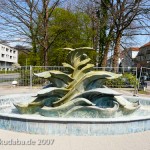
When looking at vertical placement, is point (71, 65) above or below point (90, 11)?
below

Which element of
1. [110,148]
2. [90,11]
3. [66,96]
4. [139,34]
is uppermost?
[90,11]

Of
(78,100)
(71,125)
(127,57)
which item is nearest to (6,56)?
(127,57)

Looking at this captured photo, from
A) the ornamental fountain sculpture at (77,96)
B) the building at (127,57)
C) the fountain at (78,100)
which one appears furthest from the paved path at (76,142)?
the building at (127,57)

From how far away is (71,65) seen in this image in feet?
34.1

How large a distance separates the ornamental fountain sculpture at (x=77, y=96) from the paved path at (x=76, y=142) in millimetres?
1761

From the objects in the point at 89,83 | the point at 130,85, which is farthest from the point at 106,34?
the point at 89,83

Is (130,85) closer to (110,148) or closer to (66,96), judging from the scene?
(66,96)

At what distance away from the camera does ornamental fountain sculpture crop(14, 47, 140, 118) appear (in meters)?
9.34

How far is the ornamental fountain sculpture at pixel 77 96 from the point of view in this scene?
934cm

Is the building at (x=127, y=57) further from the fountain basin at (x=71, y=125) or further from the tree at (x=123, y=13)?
the fountain basin at (x=71, y=125)

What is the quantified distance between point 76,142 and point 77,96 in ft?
8.88

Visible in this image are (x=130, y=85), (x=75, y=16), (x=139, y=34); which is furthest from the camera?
(x=75, y=16)

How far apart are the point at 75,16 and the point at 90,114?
26.3 m

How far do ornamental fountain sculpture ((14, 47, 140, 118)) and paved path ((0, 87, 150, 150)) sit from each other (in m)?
1.76
